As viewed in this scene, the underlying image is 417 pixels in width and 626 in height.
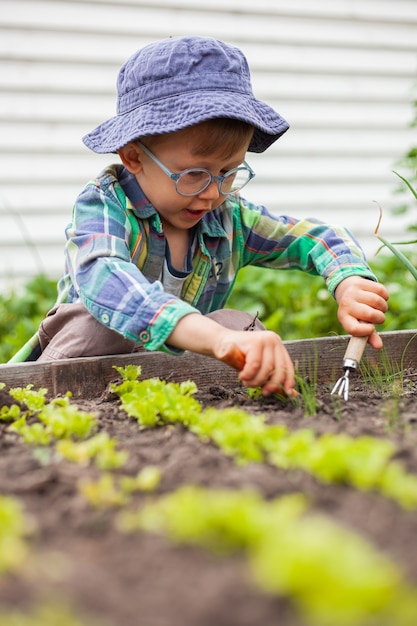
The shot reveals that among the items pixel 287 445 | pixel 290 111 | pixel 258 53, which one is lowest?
pixel 287 445

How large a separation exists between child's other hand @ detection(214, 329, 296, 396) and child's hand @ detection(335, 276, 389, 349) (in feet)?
1.46

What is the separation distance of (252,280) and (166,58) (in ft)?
7.32

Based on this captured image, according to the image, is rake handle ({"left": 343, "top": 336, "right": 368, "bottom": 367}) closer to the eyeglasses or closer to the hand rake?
the hand rake

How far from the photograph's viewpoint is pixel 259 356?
1.91 m

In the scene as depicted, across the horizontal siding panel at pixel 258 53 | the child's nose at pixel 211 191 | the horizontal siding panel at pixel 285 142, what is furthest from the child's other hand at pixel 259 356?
the horizontal siding panel at pixel 258 53

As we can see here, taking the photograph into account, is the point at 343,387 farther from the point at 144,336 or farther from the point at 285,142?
the point at 285,142

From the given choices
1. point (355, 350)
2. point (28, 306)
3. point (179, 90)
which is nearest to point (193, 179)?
point (179, 90)

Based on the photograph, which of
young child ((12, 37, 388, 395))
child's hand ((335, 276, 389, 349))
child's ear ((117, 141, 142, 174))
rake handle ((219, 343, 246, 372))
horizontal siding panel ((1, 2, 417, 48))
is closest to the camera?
rake handle ((219, 343, 246, 372))

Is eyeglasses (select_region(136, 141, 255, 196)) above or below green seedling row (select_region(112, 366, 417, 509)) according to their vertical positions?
above

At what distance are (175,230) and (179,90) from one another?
1.92 ft

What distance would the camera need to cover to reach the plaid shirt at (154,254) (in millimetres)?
2172

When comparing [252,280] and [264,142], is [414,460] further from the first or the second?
[252,280]

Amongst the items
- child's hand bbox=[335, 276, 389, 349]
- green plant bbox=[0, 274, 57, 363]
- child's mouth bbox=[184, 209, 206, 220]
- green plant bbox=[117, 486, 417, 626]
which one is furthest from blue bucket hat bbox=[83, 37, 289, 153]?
green plant bbox=[0, 274, 57, 363]

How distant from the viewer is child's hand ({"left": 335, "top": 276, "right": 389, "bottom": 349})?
2.34m
